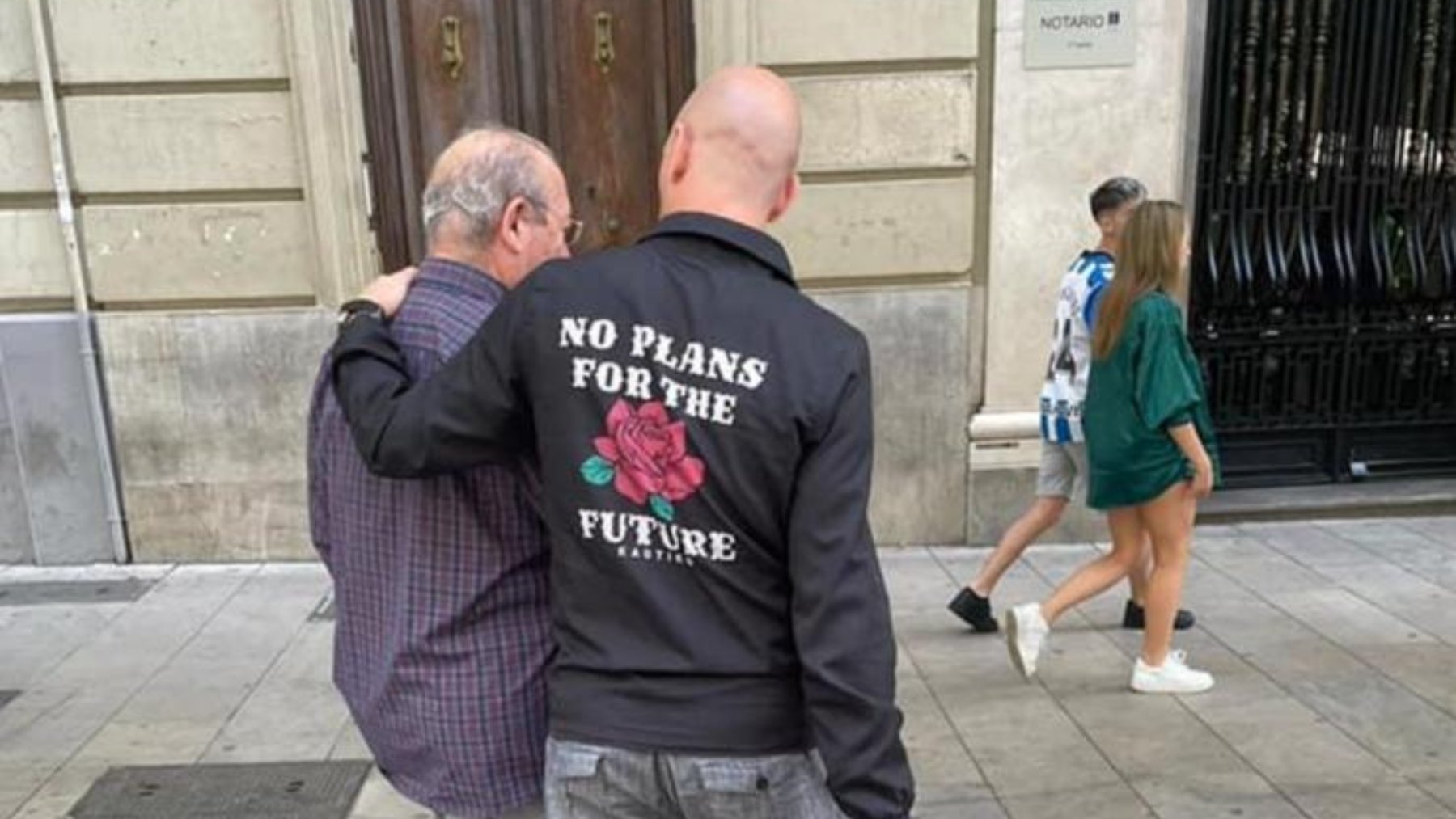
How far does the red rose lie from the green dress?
2676 mm

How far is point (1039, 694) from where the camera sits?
166 inches

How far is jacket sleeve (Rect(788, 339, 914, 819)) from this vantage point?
153 cm

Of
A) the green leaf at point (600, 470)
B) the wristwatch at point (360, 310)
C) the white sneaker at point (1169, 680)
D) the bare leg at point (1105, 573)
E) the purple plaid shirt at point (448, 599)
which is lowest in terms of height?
the white sneaker at point (1169, 680)

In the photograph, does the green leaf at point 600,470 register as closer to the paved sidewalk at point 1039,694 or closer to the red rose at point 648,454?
the red rose at point 648,454

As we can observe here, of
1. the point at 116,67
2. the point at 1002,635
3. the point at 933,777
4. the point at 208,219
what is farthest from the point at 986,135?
the point at 116,67

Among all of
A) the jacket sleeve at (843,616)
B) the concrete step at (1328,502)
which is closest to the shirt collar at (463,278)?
the jacket sleeve at (843,616)

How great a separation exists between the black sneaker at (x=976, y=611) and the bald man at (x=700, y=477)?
3.25 metres

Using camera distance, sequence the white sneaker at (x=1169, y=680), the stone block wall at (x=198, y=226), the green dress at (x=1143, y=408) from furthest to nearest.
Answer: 1. the stone block wall at (x=198, y=226)
2. the white sneaker at (x=1169, y=680)
3. the green dress at (x=1143, y=408)

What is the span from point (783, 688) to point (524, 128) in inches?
182

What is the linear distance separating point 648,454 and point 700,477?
8cm

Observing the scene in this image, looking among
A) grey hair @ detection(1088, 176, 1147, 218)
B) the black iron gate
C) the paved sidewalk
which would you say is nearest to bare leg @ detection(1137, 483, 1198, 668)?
the paved sidewalk

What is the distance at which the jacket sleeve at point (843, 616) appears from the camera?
5.02 feet

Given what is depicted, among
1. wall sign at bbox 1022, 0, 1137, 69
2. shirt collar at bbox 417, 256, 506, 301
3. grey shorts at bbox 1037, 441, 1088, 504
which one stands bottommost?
grey shorts at bbox 1037, 441, 1088, 504

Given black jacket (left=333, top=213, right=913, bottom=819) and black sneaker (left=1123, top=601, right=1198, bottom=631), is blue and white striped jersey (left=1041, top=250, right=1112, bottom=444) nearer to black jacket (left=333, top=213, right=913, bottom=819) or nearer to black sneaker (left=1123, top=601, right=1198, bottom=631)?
black sneaker (left=1123, top=601, right=1198, bottom=631)
